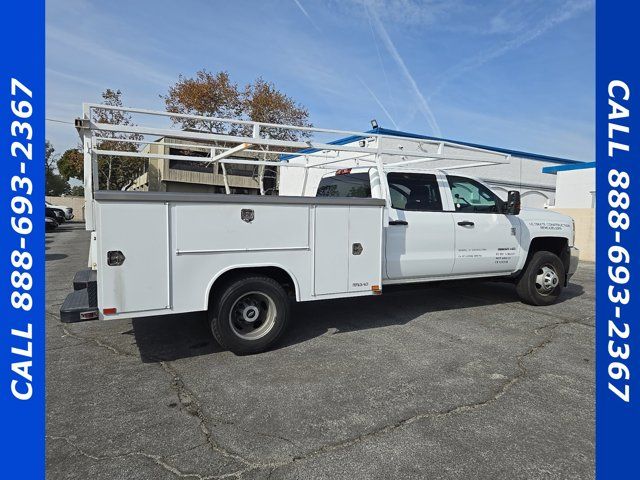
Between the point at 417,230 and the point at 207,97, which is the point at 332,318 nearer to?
the point at 417,230

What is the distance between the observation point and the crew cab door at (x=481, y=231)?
612 cm

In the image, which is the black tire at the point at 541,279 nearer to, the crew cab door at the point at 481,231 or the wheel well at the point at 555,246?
the wheel well at the point at 555,246

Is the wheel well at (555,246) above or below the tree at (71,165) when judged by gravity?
below

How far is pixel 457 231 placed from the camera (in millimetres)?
6027

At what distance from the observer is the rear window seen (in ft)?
19.4

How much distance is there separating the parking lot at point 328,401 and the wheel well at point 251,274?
0.69 m

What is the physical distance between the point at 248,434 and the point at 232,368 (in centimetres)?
123

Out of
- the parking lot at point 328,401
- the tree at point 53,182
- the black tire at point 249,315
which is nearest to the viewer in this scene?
the parking lot at point 328,401

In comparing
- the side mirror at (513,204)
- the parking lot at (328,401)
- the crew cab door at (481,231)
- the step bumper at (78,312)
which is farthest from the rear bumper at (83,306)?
the side mirror at (513,204)

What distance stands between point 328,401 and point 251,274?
1601mm

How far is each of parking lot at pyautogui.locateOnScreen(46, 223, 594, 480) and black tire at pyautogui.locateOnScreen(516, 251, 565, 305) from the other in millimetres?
918

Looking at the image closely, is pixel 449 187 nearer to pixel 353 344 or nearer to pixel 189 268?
pixel 353 344

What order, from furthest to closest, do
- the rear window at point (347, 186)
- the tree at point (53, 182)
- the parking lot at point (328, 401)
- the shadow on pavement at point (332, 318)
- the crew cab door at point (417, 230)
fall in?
the tree at point (53, 182) → the rear window at point (347, 186) → the crew cab door at point (417, 230) → the shadow on pavement at point (332, 318) → the parking lot at point (328, 401)

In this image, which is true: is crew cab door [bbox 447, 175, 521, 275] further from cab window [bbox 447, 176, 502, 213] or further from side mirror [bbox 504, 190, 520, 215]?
side mirror [bbox 504, 190, 520, 215]
